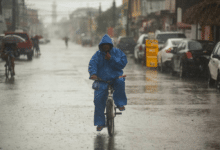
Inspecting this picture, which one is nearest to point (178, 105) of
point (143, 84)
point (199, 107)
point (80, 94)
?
point (199, 107)

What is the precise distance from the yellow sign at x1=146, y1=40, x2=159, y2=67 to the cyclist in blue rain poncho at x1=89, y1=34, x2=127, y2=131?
1716cm

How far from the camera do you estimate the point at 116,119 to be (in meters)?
9.16

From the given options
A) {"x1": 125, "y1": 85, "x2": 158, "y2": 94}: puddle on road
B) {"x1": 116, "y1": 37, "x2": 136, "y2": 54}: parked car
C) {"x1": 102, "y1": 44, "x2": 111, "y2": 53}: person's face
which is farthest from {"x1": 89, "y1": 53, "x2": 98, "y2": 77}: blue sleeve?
{"x1": 116, "y1": 37, "x2": 136, "y2": 54}: parked car

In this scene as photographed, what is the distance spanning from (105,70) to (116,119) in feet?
6.26

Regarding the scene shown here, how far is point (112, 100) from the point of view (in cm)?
737

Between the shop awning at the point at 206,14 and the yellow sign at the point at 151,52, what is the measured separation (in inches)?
110

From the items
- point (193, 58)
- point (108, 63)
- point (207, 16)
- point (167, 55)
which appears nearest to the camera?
point (108, 63)

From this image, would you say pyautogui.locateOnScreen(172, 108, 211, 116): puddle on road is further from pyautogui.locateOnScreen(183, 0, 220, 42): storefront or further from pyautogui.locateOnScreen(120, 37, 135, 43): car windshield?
pyautogui.locateOnScreen(120, 37, 135, 43): car windshield

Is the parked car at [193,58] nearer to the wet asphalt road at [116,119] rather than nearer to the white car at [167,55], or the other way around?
the white car at [167,55]

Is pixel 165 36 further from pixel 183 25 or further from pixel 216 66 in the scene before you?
pixel 183 25

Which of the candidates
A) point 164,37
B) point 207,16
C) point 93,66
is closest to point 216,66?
point 93,66

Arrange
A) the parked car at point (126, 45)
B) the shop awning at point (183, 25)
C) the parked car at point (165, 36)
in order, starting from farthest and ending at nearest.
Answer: the parked car at point (126, 45)
the shop awning at point (183, 25)
the parked car at point (165, 36)

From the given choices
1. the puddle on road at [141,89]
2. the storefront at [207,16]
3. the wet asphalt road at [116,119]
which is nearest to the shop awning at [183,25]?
the storefront at [207,16]

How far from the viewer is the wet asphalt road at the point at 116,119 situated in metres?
6.99
